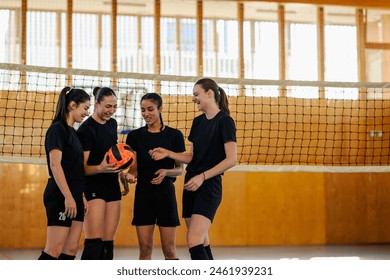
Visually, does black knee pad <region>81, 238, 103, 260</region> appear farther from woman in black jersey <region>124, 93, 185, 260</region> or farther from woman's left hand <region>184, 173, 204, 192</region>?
woman's left hand <region>184, 173, 204, 192</region>

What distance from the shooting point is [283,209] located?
30.5 feet

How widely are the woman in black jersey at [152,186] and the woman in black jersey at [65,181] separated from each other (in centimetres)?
45

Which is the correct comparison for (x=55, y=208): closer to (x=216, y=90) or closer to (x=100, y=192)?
(x=100, y=192)

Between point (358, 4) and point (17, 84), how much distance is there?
17.1ft

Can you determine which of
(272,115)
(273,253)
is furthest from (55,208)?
(272,115)

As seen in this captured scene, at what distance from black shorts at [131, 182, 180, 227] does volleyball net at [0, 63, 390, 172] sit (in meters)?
4.22

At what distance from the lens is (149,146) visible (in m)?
4.20

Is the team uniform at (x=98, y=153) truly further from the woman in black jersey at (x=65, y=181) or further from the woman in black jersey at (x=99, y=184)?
the woman in black jersey at (x=65, y=181)

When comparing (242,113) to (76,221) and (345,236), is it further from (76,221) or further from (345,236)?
(76,221)

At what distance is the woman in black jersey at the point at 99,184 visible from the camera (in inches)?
161

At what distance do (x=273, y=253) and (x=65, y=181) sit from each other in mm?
4959

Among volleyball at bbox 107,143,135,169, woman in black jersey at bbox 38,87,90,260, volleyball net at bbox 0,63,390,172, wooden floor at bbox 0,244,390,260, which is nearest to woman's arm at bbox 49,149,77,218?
woman in black jersey at bbox 38,87,90,260

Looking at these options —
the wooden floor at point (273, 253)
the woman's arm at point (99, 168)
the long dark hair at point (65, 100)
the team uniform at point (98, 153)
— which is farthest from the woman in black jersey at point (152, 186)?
the wooden floor at point (273, 253)
